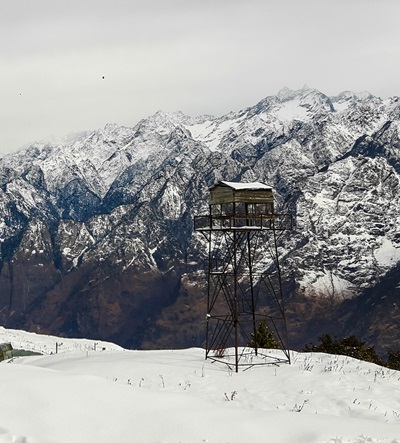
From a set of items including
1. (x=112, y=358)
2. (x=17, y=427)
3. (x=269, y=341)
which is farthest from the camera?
(x=269, y=341)

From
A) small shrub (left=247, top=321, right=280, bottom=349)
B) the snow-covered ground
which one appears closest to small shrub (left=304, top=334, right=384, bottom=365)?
small shrub (left=247, top=321, right=280, bottom=349)

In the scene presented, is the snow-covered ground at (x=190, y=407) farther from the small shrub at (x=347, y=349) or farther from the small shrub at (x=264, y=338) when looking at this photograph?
the small shrub at (x=347, y=349)

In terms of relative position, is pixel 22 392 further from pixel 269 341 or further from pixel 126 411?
pixel 269 341

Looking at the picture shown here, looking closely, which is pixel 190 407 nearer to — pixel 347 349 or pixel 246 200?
pixel 246 200

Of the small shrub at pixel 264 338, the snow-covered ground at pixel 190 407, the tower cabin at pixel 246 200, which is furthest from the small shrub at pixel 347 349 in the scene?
the snow-covered ground at pixel 190 407

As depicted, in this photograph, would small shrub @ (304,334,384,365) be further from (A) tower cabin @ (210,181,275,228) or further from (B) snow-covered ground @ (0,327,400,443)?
(B) snow-covered ground @ (0,327,400,443)

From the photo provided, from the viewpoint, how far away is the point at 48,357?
40.2 meters

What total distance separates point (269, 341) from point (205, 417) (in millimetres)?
39825

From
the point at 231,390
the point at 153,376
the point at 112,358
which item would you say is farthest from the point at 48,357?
the point at 231,390

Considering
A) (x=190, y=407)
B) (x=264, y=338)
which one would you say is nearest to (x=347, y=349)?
(x=264, y=338)

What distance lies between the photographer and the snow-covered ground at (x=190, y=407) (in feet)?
59.8

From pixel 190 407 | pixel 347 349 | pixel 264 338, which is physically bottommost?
pixel 347 349

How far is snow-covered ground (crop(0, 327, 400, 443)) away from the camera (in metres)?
18.2

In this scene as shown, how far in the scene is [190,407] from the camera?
20562 millimetres
